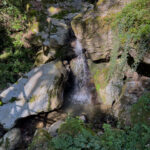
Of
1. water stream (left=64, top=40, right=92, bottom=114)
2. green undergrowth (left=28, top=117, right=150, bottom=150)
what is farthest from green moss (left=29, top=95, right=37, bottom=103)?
green undergrowth (left=28, top=117, right=150, bottom=150)

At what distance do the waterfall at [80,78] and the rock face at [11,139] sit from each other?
7.86 ft

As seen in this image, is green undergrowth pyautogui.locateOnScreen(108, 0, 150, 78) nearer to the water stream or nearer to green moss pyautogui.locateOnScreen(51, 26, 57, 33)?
the water stream

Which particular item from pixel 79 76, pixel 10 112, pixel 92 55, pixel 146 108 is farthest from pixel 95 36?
pixel 10 112

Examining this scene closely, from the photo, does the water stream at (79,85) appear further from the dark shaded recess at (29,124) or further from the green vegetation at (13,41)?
the green vegetation at (13,41)

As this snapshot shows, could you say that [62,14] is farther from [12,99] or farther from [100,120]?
[100,120]

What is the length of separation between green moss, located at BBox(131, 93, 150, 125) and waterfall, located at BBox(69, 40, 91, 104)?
2786mm

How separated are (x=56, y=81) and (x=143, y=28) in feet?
10.9

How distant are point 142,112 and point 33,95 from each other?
364cm

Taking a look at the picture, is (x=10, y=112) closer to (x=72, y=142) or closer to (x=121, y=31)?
(x=72, y=142)

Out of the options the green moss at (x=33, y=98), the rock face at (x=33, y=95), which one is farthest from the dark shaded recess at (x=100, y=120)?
the green moss at (x=33, y=98)

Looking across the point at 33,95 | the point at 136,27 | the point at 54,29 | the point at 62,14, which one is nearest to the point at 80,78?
the point at 33,95

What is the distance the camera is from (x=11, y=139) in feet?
12.8

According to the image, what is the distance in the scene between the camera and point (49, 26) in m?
6.42

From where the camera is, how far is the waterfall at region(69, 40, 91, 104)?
18.1 feet
